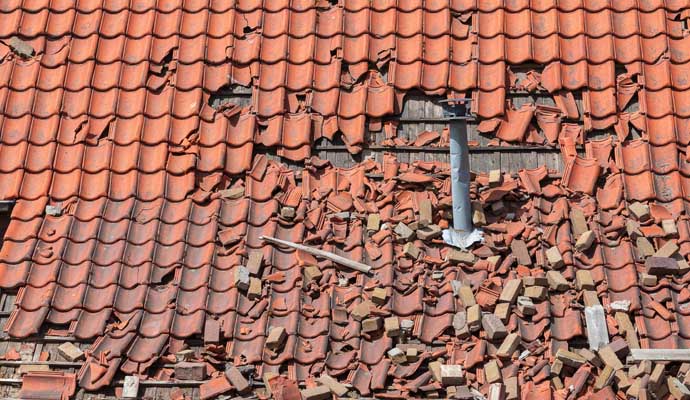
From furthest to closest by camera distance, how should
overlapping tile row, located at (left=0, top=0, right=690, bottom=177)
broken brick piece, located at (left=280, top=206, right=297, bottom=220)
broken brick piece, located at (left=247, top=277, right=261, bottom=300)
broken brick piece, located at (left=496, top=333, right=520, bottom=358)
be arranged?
1. overlapping tile row, located at (left=0, top=0, right=690, bottom=177)
2. broken brick piece, located at (left=280, top=206, right=297, bottom=220)
3. broken brick piece, located at (left=247, top=277, right=261, bottom=300)
4. broken brick piece, located at (left=496, top=333, right=520, bottom=358)

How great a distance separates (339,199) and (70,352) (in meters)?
2.16

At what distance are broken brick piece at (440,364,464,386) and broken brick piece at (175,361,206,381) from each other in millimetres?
1517

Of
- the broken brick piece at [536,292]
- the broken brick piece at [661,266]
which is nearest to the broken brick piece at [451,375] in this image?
the broken brick piece at [536,292]

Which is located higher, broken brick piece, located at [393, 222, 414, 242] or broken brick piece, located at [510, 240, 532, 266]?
broken brick piece, located at [393, 222, 414, 242]

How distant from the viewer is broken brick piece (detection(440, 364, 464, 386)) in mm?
6125

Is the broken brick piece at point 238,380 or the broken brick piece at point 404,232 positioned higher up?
the broken brick piece at point 404,232

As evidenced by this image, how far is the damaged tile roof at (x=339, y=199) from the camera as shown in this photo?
635cm

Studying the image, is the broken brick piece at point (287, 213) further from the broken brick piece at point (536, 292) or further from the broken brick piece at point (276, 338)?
the broken brick piece at point (536, 292)

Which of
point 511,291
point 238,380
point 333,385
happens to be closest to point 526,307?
point 511,291

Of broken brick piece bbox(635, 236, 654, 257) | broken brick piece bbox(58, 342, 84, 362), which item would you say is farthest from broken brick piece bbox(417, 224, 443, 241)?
broken brick piece bbox(58, 342, 84, 362)

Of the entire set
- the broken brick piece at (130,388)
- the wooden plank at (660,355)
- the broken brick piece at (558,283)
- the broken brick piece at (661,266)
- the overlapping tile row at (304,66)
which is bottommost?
the broken brick piece at (130,388)

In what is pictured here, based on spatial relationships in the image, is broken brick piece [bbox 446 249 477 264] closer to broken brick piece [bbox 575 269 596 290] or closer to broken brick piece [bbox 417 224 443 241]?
broken brick piece [bbox 417 224 443 241]

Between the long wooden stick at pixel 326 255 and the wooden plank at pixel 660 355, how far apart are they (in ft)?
6.00

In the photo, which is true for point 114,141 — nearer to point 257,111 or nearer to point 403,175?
point 257,111
